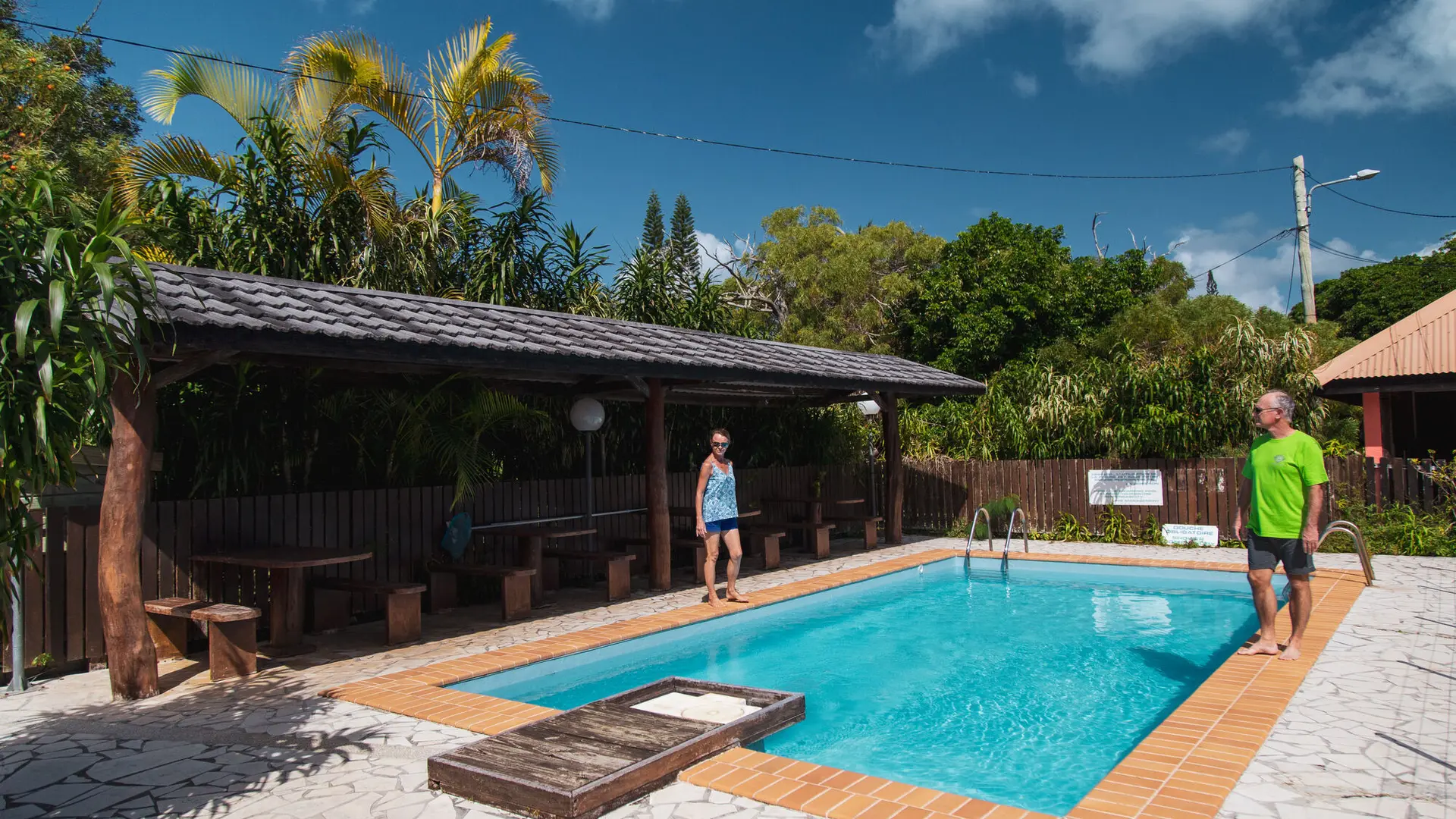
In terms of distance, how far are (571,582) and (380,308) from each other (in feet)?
14.5

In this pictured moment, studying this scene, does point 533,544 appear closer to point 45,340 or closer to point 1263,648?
point 45,340

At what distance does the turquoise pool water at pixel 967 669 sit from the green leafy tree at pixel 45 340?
10.7ft

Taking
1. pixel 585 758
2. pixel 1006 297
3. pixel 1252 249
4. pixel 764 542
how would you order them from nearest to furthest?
pixel 585 758 → pixel 764 542 → pixel 1006 297 → pixel 1252 249

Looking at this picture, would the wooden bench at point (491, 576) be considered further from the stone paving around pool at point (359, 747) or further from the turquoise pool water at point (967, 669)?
the turquoise pool water at point (967, 669)

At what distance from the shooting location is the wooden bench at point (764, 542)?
11.3 metres

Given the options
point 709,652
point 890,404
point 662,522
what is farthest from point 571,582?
point 890,404

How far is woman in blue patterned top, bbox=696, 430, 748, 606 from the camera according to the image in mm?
8336

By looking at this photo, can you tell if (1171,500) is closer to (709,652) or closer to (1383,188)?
(709,652)

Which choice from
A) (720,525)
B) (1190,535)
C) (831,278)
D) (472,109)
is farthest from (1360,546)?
(831,278)

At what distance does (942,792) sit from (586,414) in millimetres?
6248

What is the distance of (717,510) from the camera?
841 centimetres

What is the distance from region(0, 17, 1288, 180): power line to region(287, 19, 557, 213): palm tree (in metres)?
0.19

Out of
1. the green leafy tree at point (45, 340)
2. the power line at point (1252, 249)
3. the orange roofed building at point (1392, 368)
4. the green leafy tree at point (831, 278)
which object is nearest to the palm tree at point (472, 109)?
the green leafy tree at point (45, 340)

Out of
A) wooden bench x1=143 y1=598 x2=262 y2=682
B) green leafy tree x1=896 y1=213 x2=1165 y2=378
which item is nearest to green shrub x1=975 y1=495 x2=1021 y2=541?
green leafy tree x1=896 y1=213 x2=1165 y2=378
